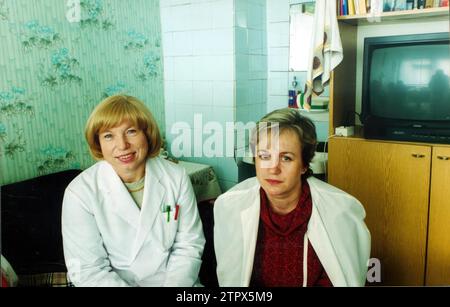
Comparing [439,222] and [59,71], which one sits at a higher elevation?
[59,71]

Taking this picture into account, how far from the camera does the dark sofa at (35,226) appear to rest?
1457 mm

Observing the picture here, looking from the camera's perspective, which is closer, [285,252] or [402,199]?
[285,252]

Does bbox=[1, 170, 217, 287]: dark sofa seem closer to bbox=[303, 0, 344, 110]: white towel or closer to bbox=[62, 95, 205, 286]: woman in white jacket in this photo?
bbox=[62, 95, 205, 286]: woman in white jacket

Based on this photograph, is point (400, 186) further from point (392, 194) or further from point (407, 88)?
point (407, 88)

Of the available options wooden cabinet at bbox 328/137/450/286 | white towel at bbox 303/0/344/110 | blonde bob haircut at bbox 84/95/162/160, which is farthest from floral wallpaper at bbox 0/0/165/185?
wooden cabinet at bbox 328/137/450/286

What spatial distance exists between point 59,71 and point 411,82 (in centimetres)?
162

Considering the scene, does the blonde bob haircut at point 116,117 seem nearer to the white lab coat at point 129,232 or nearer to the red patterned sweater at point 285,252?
the white lab coat at point 129,232

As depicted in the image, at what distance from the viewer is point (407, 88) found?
186 cm

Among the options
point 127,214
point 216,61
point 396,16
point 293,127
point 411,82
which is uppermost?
point 396,16

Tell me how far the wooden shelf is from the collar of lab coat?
1338 mm

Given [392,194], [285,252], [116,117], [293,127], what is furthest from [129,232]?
[392,194]

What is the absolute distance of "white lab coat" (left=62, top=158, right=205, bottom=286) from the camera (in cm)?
116

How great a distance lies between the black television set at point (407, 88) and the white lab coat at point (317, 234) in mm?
835

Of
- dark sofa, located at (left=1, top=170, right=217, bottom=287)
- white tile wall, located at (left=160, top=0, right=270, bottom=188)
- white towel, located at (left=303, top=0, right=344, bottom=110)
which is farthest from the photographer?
white tile wall, located at (left=160, top=0, right=270, bottom=188)
